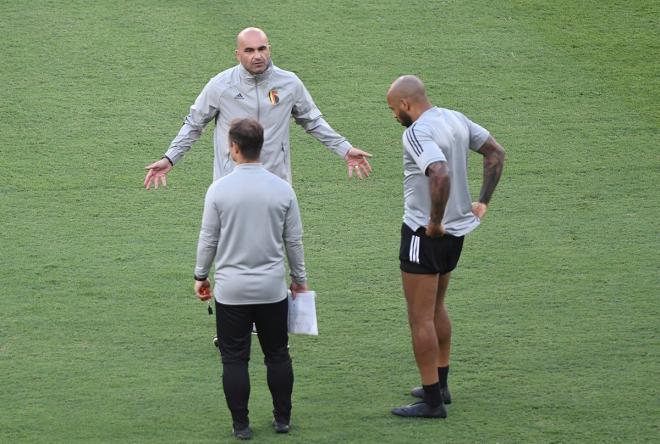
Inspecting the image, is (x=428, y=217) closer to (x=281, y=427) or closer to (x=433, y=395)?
(x=433, y=395)

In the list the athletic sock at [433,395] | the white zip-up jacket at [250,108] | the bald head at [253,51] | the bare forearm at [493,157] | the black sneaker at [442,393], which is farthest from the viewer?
the white zip-up jacket at [250,108]

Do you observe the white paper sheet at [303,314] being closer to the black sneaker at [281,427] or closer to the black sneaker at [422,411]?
the black sneaker at [281,427]

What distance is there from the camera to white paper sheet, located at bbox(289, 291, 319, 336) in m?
5.90

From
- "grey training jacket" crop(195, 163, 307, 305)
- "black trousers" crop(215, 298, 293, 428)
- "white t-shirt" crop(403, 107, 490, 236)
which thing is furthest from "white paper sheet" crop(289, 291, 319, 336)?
"white t-shirt" crop(403, 107, 490, 236)

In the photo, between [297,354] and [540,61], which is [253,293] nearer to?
[297,354]

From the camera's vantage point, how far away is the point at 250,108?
6762mm

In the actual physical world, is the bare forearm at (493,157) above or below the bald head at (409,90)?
below

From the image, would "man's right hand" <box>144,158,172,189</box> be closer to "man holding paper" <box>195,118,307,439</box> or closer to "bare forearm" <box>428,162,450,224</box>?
"man holding paper" <box>195,118,307,439</box>

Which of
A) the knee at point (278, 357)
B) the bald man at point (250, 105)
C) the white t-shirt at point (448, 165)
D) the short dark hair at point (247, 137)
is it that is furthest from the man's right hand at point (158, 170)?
the white t-shirt at point (448, 165)

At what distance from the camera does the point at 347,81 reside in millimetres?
11594

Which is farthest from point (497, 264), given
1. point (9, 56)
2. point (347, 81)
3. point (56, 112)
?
point (9, 56)

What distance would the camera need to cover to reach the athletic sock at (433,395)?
19.8ft

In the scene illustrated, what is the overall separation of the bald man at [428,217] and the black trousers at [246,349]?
71 centimetres

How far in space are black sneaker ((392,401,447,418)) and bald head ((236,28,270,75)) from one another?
213cm
